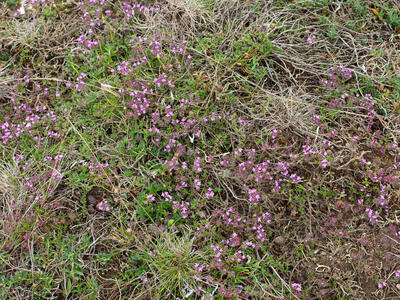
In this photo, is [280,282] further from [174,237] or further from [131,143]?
[131,143]

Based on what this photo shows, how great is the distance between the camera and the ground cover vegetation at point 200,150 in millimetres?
2744

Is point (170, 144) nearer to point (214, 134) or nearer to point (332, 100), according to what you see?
point (214, 134)

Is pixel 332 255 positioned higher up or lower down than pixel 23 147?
lower down

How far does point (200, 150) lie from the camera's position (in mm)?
3064

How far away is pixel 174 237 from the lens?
2.84 metres

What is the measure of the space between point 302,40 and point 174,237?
2364mm

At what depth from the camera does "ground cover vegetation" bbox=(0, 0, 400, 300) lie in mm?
2744

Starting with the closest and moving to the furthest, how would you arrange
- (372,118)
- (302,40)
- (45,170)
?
(45,170), (372,118), (302,40)

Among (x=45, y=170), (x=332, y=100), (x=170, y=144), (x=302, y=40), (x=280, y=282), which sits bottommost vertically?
(x=280, y=282)

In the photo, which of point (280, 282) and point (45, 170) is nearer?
point (280, 282)

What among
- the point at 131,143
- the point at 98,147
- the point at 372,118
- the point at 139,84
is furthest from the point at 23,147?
the point at 372,118

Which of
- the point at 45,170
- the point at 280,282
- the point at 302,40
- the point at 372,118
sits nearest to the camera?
the point at 280,282

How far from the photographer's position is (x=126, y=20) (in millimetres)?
3533

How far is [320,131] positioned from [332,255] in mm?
1111
